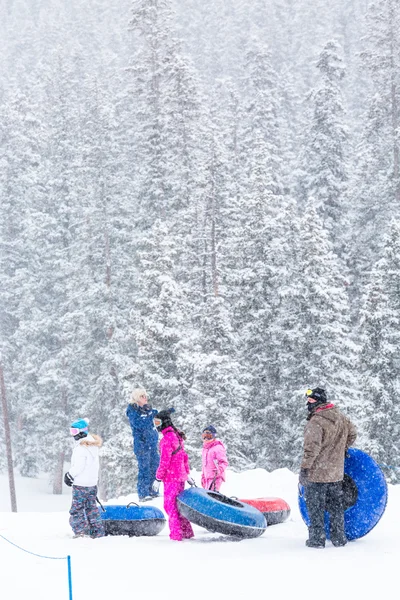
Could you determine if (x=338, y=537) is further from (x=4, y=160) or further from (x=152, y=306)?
(x=4, y=160)

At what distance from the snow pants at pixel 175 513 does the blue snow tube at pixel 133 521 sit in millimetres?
627

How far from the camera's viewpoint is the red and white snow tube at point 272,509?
11.0 meters

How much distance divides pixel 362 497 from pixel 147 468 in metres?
4.78

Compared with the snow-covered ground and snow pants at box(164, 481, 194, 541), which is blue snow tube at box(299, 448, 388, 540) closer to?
the snow-covered ground

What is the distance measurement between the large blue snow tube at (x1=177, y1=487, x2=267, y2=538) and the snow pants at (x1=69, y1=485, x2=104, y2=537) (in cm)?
121

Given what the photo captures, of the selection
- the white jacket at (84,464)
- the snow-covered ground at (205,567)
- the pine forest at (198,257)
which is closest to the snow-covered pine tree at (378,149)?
the pine forest at (198,257)

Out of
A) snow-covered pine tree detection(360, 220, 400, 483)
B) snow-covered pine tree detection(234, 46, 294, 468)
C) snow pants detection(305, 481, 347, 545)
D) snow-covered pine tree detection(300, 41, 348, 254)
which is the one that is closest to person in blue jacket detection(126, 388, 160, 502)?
snow pants detection(305, 481, 347, 545)

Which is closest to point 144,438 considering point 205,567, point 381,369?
point 205,567

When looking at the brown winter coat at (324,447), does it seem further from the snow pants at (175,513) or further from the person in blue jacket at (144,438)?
the person in blue jacket at (144,438)

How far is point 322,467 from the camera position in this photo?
8.79 meters

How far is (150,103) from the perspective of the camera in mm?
44125

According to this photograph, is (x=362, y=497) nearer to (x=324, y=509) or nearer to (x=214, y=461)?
(x=324, y=509)

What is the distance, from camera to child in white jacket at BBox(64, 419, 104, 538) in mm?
9930

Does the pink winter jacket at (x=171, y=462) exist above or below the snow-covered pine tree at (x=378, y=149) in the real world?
below
